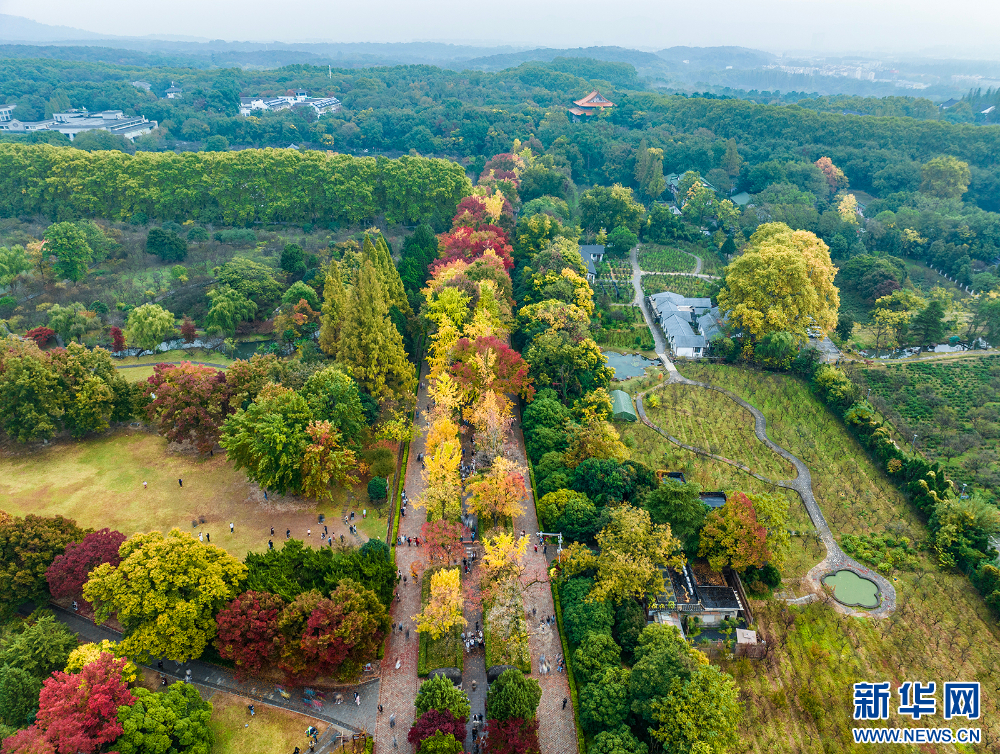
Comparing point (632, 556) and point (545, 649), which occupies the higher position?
point (632, 556)

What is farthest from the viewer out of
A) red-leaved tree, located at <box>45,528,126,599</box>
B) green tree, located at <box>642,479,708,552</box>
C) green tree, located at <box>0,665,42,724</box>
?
green tree, located at <box>642,479,708,552</box>

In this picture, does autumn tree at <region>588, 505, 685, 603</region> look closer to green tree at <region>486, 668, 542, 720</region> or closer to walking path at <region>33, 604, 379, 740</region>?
green tree at <region>486, 668, 542, 720</region>

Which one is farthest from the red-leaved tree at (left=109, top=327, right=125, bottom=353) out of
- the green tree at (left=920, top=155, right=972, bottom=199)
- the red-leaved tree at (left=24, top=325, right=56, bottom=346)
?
the green tree at (left=920, top=155, right=972, bottom=199)

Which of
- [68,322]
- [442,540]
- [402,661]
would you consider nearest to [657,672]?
[402,661]

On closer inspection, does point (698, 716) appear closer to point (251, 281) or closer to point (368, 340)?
point (368, 340)

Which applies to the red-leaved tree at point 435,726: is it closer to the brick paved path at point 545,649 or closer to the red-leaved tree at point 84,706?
the brick paved path at point 545,649
